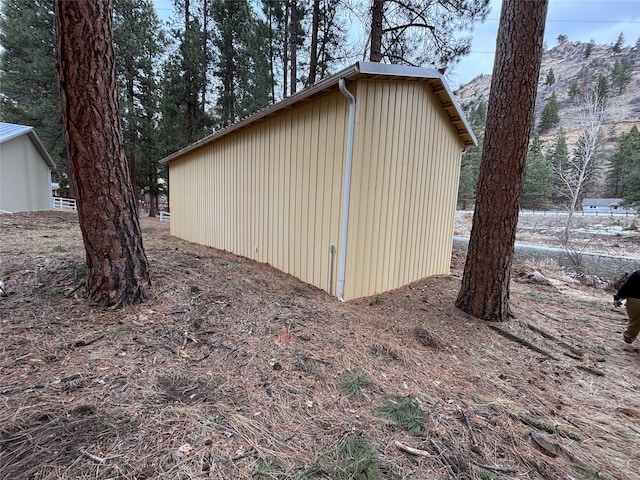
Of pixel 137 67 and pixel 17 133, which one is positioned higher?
pixel 137 67

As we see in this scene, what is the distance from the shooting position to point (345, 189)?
12.0 ft

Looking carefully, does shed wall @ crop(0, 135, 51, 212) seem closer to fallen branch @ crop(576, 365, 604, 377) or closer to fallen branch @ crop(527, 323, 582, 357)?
fallen branch @ crop(527, 323, 582, 357)

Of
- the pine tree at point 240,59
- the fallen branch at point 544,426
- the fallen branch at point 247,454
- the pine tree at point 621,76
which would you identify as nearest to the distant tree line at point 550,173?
the pine tree at point 240,59

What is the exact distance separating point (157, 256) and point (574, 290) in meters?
8.36

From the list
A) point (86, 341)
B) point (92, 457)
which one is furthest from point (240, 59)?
point (92, 457)

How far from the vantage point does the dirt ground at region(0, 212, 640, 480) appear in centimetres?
140

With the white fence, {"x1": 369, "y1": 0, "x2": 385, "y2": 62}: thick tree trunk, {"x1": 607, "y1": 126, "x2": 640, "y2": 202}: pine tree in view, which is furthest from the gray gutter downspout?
{"x1": 607, "y1": 126, "x2": 640, "y2": 202}: pine tree

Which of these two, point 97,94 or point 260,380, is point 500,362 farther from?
point 97,94

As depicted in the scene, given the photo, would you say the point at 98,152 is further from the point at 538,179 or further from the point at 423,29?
the point at 538,179

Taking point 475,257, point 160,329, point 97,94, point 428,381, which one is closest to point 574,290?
point 475,257

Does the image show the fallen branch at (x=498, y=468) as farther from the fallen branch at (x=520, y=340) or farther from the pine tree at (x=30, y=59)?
the pine tree at (x=30, y=59)

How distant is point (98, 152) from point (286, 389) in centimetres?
254

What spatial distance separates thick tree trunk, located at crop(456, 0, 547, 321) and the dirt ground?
1.62 feet

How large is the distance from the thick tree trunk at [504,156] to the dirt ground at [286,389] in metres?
0.49
